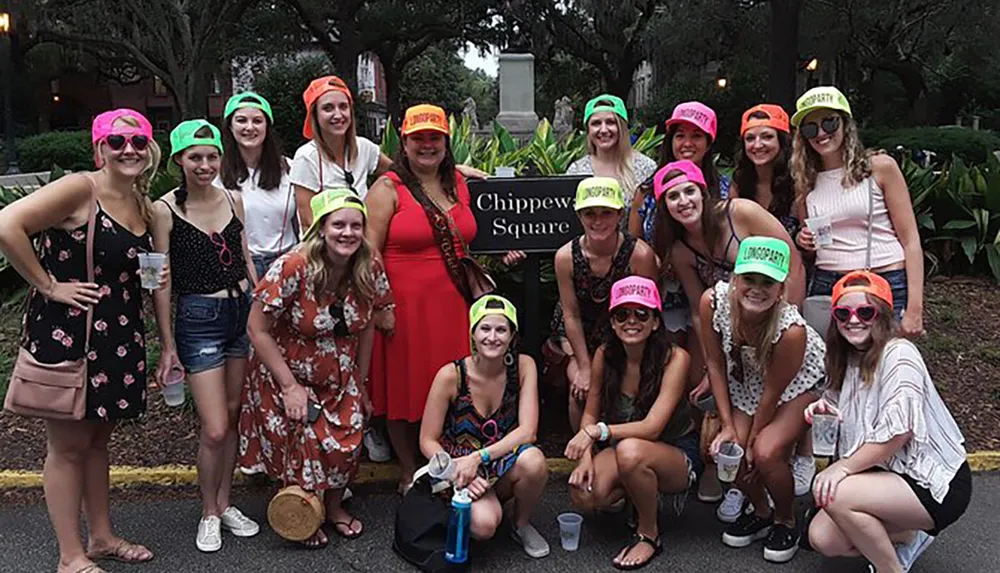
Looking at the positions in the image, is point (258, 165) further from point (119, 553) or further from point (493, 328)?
point (119, 553)

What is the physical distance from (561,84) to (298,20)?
15.7m

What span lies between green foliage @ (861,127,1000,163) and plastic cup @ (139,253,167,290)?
58.5ft

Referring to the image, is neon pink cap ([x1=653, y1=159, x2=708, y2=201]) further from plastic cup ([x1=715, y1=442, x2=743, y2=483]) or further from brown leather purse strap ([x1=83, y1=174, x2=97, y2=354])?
brown leather purse strap ([x1=83, y1=174, x2=97, y2=354])

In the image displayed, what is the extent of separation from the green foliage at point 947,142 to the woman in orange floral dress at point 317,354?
17.1 m

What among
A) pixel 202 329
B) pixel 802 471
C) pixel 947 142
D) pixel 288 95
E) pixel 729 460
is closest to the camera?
pixel 729 460

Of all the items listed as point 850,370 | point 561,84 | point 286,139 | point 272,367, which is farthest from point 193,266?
point 561,84

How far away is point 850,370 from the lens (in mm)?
3279


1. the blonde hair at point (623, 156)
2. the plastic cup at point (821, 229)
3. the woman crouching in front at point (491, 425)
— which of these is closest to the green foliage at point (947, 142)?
the blonde hair at point (623, 156)

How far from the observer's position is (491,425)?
3.75 m

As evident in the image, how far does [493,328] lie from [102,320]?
157cm

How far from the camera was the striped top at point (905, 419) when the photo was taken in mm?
3078

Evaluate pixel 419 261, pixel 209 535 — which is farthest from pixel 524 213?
pixel 209 535

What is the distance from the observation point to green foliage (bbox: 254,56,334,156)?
1834cm

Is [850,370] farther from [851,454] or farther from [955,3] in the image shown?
[955,3]
